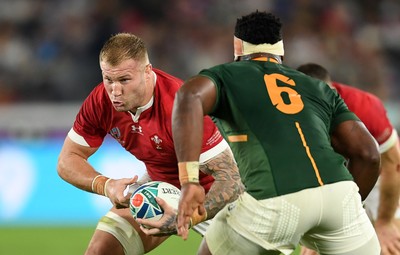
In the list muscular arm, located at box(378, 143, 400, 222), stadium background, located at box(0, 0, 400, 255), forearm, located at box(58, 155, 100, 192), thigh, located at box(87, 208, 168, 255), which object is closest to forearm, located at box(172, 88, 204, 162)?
forearm, located at box(58, 155, 100, 192)

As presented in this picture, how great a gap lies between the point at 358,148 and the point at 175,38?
10094 mm

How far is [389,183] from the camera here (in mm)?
6574

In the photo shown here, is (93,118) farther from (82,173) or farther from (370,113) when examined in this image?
(370,113)

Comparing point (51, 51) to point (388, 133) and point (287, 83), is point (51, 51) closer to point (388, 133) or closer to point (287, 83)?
point (388, 133)

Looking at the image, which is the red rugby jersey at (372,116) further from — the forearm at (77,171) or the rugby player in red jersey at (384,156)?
the forearm at (77,171)

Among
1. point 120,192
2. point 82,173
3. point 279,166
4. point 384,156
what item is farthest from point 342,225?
point 384,156

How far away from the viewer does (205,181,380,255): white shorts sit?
4418mm

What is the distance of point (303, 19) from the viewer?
14.9 meters

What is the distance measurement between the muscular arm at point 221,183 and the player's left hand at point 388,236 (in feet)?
5.80

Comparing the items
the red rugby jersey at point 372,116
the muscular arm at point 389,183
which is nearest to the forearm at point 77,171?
the red rugby jersey at point 372,116

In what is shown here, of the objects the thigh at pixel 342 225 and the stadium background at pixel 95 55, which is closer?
the thigh at pixel 342 225

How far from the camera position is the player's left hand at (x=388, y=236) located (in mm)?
6707

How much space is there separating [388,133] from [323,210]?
240 centimetres

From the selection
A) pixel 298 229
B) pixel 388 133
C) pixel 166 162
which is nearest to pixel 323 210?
pixel 298 229
